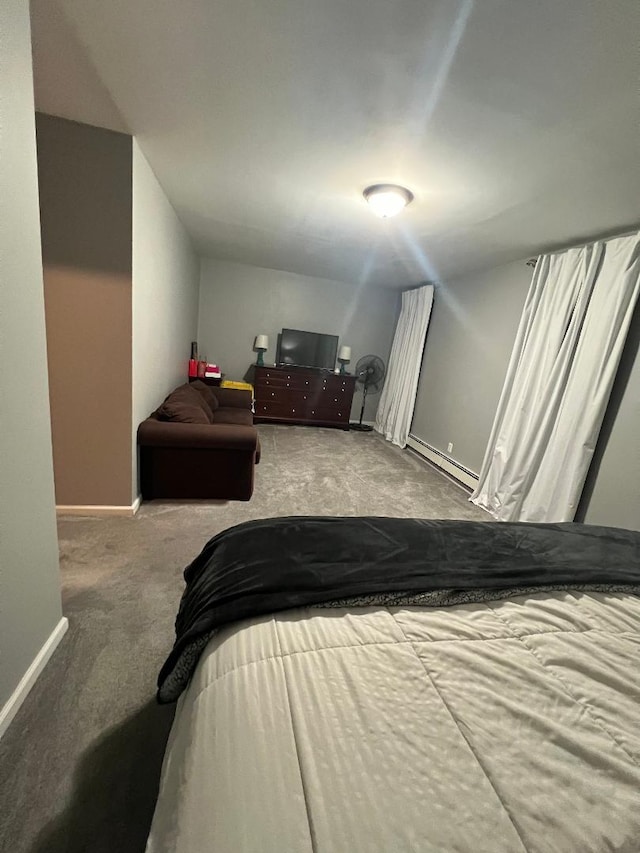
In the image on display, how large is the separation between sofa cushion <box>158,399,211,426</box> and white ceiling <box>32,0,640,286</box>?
5.43ft

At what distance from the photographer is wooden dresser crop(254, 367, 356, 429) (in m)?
5.34

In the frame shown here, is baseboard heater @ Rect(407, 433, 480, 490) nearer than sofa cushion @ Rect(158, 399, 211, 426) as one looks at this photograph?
No

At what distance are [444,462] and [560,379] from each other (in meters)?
1.80

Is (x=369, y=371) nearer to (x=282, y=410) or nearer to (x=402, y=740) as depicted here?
(x=282, y=410)

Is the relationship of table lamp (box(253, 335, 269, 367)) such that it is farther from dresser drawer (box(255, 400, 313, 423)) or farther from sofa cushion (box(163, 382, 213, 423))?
sofa cushion (box(163, 382, 213, 423))

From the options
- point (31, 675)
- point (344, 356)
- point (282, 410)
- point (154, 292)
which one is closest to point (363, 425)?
point (344, 356)

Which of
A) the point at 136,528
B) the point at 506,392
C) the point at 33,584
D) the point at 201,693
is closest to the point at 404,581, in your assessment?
the point at 201,693

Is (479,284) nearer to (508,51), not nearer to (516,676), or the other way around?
Result: (508,51)

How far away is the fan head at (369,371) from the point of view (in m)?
5.69

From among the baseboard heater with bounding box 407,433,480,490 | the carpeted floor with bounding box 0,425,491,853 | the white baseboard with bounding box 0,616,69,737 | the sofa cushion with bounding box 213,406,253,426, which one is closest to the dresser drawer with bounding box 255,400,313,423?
the sofa cushion with bounding box 213,406,253,426

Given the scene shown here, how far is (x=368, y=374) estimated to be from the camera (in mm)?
5719

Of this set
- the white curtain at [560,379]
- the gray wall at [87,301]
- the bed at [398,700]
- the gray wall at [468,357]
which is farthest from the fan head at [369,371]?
the bed at [398,700]

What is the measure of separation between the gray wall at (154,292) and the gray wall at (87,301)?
80 millimetres

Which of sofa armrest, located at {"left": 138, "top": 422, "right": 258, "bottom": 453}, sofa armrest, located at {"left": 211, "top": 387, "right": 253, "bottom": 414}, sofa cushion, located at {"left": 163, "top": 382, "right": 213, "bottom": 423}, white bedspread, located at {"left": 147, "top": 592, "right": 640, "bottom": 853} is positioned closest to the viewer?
white bedspread, located at {"left": 147, "top": 592, "right": 640, "bottom": 853}
